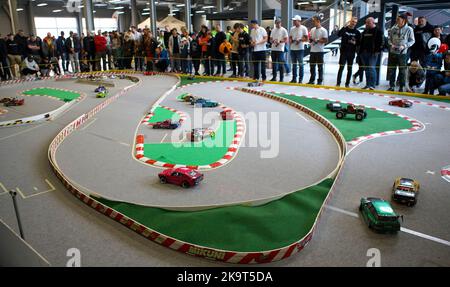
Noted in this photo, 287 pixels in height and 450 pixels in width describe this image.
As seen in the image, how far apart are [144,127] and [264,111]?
3521mm

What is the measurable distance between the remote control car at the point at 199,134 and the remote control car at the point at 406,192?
422cm

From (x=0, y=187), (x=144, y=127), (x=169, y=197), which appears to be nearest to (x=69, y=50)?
(x=144, y=127)

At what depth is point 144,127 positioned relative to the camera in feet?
32.4

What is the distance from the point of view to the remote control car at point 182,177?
6039mm

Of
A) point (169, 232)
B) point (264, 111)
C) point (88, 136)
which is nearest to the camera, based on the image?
point (169, 232)

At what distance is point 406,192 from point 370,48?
9.54 m

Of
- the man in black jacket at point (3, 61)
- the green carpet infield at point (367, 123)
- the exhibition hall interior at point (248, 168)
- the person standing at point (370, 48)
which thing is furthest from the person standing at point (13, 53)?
the person standing at point (370, 48)

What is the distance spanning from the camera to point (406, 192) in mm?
5324

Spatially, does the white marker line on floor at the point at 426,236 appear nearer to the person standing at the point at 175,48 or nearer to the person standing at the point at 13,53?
the person standing at the point at 175,48

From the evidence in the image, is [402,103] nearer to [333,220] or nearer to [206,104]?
[206,104]

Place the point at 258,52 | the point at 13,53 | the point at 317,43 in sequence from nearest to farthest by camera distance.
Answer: the point at 317,43 < the point at 258,52 < the point at 13,53

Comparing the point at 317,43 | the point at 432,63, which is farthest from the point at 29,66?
the point at 432,63

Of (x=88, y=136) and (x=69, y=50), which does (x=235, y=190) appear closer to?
(x=88, y=136)

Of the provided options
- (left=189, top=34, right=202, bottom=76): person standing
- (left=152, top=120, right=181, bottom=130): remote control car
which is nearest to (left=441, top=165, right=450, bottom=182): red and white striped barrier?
(left=152, top=120, right=181, bottom=130): remote control car
